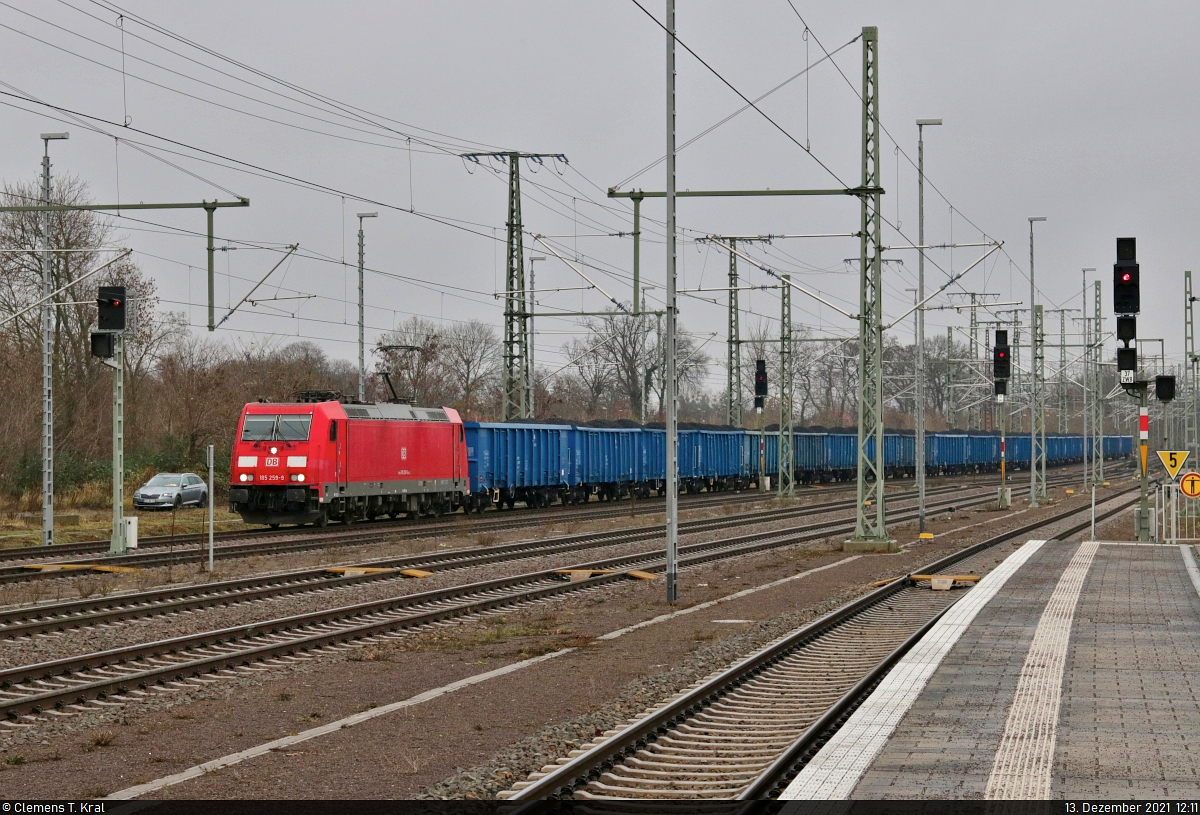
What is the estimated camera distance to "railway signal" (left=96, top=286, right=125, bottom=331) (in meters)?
25.0

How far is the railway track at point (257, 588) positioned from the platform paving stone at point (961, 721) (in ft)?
32.8

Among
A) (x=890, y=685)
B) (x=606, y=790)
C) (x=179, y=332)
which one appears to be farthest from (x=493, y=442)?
(x=606, y=790)

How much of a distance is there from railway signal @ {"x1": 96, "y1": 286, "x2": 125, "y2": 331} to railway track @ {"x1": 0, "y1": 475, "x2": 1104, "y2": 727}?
9.31 metres

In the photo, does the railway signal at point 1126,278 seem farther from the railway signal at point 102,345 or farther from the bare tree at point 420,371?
the bare tree at point 420,371

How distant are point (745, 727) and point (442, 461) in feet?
97.8

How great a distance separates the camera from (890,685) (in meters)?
11.2

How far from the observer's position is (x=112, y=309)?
2508cm

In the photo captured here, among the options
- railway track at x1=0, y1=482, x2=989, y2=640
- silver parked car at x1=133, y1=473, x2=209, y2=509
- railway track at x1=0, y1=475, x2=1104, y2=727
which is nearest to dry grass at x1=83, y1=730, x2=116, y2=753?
railway track at x1=0, y1=475, x2=1104, y2=727

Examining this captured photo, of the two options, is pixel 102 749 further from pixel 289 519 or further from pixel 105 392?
pixel 105 392

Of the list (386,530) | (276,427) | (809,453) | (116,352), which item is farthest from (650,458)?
(116,352)

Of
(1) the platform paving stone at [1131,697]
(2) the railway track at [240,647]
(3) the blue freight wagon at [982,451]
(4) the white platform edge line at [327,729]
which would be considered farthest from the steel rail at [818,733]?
(3) the blue freight wagon at [982,451]

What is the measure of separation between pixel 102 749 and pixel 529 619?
8.48 m

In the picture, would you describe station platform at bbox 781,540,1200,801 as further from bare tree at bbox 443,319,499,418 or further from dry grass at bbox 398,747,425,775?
Answer: bare tree at bbox 443,319,499,418

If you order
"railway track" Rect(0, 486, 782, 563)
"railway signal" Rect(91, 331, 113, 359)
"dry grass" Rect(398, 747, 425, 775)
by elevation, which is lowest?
"railway track" Rect(0, 486, 782, 563)
